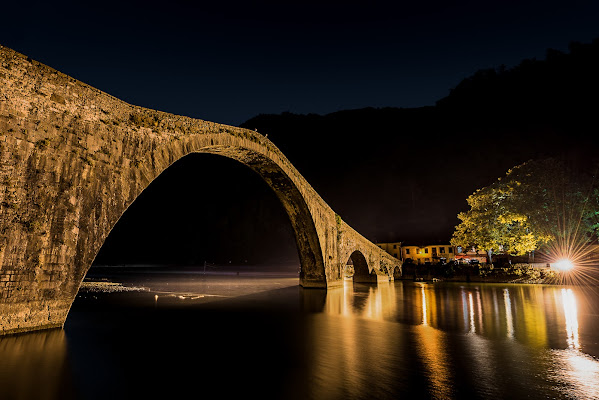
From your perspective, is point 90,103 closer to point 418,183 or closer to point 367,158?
point 418,183

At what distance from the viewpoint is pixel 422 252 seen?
6588cm

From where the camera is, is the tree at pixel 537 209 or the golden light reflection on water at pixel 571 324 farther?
the tree at pixel 537 209

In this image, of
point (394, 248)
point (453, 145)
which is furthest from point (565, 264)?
point (453, 145)

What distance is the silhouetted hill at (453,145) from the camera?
8688 centimetres

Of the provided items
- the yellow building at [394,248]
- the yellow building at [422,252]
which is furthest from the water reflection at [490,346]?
the yellow building at [394,248]

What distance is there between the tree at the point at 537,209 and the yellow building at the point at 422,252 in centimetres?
2804

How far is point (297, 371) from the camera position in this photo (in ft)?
18.7

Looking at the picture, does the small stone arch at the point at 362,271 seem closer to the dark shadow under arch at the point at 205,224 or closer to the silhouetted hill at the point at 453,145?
the silhouetted hill at the point at 453,145

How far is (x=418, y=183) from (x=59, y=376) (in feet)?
321

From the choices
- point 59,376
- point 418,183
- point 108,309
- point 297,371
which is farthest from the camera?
point 418,183

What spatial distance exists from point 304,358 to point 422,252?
64.7 metres

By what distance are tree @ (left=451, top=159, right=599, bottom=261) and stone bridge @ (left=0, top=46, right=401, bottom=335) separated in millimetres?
33268

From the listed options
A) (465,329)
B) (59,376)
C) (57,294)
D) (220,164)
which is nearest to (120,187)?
(57,294)

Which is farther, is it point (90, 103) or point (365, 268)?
point (365, 268)
